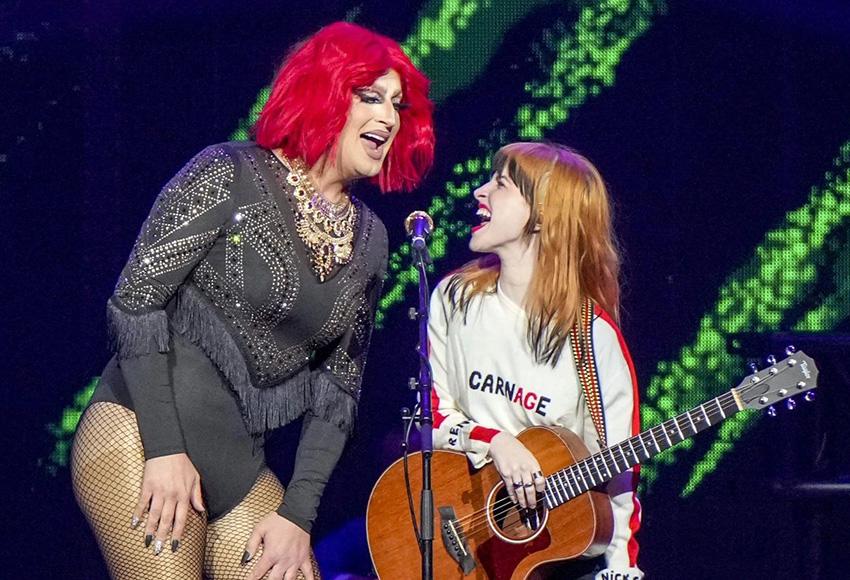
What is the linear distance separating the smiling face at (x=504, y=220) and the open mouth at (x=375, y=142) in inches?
28.8

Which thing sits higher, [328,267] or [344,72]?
[344,72]

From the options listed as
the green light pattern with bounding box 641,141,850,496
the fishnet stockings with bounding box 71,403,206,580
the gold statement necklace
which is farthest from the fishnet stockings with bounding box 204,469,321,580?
the green light pattern with bounding box 641,141,850,496

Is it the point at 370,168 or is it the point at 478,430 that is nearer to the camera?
the point at 370,168

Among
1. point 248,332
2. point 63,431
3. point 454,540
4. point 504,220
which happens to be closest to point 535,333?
point 504,220

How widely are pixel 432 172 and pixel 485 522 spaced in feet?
5.23

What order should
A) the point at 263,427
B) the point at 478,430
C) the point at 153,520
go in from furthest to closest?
the point at 478,430 < the point at 263,427 < the point at 153,520

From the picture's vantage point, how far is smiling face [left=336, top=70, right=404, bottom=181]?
289cm

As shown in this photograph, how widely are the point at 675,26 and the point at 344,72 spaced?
6.95ft

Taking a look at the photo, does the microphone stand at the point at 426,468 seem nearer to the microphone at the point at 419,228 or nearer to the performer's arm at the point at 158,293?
the microphone at the point at 419,228

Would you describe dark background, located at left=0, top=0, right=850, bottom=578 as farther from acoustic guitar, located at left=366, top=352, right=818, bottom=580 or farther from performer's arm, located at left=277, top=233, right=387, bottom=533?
performer's arm, located at left=277, top=233, right=387, bottom=533

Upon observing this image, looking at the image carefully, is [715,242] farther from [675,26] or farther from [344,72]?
[344,72]

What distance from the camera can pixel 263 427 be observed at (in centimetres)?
280

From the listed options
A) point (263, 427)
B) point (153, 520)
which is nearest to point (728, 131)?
point (263, 427)

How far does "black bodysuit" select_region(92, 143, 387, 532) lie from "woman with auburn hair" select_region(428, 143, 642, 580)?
727 mm
